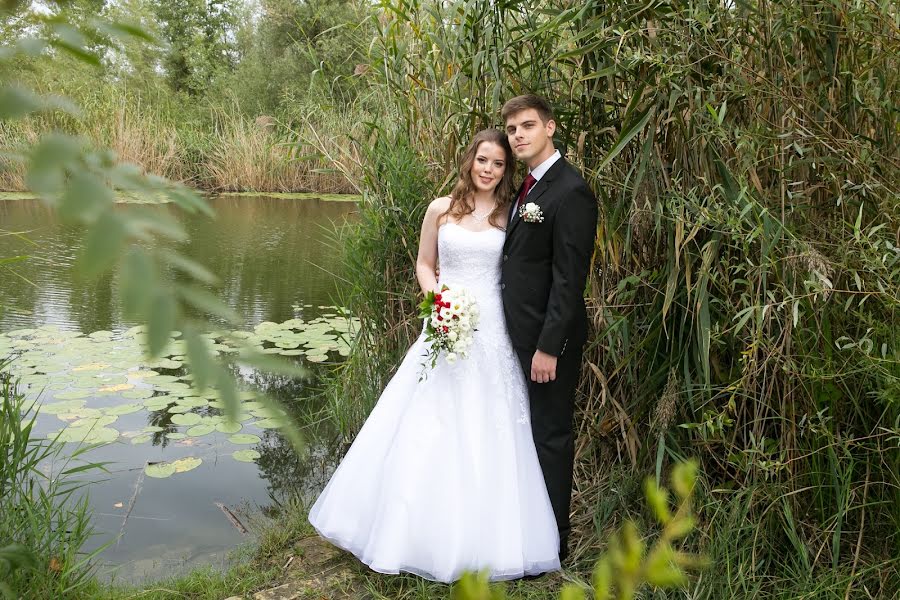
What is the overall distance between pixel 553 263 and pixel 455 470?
32.9 inches

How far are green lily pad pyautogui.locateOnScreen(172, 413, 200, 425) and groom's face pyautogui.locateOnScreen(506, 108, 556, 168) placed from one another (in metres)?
2.81

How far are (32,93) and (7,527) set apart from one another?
8.20 feet

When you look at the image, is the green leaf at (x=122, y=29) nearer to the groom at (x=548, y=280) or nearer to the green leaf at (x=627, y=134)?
the green leaf at (x=627, y=134)

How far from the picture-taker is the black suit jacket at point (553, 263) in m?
2.73

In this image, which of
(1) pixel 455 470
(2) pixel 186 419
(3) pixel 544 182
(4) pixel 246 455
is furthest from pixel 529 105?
(2) pixel 186 419

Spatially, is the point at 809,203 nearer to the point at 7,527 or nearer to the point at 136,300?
the point at 136,300

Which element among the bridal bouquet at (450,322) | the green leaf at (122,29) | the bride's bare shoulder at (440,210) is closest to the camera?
the green leaf at (122,29)

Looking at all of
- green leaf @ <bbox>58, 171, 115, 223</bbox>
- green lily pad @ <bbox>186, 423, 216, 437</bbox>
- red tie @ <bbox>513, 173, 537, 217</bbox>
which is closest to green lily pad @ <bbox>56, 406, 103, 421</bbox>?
green lily pad @ <bbox>186, 423, 216, 437</bbox>

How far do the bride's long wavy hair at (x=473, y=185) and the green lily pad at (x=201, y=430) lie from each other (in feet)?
7.43

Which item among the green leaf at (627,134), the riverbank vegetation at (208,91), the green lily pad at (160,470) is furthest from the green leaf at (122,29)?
the green lily pad at (160,470)

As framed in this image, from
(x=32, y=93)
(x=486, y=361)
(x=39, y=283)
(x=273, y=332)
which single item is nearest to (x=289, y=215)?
(x=39, y=283)

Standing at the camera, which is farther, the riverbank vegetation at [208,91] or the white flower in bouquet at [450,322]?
the white flower in bouquet at [450,322]

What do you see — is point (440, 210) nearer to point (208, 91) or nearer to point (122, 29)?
point (122, 29)

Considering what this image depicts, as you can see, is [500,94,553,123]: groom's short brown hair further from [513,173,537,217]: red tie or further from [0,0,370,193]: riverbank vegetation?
[0,0,370,193]: riverbank vegetation
